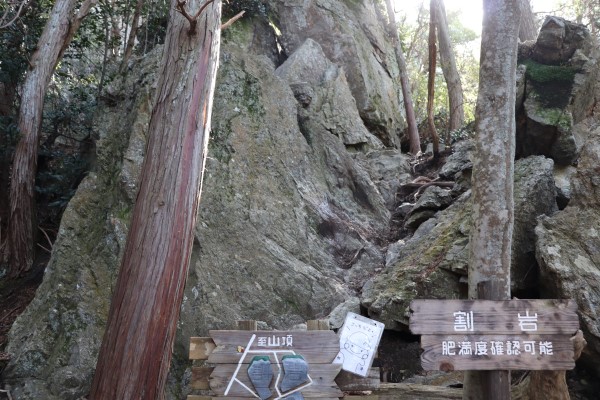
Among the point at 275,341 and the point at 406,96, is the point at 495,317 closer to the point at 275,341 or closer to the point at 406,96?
the point at 275,341

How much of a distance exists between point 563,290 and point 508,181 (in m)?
1.61

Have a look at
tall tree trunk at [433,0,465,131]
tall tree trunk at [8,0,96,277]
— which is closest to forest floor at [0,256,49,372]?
tall tree trunk at [8,0,96,277]

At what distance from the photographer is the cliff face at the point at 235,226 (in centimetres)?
632

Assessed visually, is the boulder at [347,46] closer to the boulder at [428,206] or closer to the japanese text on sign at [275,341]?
the boulder at [428,206]

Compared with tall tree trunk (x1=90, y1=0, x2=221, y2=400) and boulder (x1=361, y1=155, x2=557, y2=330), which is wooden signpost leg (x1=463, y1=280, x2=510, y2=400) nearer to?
boulder (x1=361, y1=155, x2=557, y2=330)

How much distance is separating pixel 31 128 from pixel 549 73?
873 cm

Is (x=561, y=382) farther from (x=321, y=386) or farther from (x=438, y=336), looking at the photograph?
(x=321, y=386)

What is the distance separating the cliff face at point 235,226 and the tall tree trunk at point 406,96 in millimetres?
2682

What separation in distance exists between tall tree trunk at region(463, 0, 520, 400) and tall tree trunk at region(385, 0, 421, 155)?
8.42 meters

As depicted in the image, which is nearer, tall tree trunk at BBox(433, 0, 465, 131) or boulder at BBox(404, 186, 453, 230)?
boulder at BBox(404, 186, 453, 230)

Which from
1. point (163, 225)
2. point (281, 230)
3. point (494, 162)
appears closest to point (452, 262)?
point (494, 162)

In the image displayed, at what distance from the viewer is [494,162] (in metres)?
4.62

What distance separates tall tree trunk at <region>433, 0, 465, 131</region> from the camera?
43.1ft

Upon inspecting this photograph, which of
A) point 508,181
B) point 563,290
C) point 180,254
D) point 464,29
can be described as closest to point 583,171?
point 563,290
